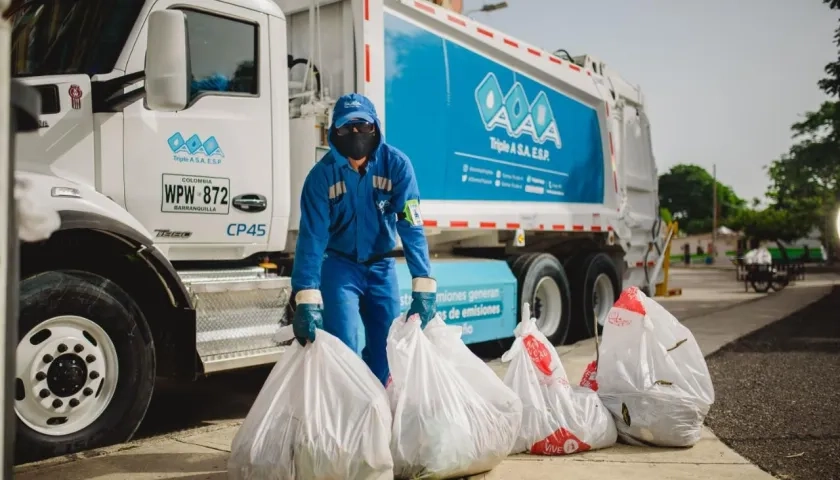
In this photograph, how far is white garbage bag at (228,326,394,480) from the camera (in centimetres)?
292

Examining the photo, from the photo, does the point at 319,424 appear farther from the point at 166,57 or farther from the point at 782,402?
the point at 782,402

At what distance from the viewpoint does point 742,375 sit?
6.25m

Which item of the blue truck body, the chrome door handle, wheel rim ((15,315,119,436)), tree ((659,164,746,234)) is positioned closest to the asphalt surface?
the blue truck body

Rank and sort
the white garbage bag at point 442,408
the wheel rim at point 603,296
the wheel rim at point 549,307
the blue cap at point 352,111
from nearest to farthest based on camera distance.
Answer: the white garbage bag at point 442,408, the blue cap at point 352,111, the wheel rim at point 549,307, the wheel rim at point 603,296

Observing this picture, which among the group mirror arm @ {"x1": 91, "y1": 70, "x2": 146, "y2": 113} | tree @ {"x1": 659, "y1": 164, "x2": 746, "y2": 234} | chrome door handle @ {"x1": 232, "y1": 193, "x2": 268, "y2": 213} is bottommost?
chrome door handle @ {"x1": 232, "y1": 193, "x2": 268, "y2": 213}

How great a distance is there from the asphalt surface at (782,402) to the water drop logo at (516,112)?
100.0 inches

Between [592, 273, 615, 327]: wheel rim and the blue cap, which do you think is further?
[592, 273, 615, 327]: wheel rim

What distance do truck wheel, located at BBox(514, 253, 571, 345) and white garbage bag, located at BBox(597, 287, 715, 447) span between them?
3.16 m

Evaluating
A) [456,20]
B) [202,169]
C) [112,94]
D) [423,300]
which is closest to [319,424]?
[423,300]

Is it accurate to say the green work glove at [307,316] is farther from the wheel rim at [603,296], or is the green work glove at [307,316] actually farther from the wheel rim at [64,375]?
the wheel rim at [603,296]

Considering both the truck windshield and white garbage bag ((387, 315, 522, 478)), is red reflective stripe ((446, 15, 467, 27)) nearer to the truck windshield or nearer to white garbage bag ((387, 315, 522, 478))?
the truck windshield

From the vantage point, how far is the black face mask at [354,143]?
356 centimetres

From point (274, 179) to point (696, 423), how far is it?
2.63 m

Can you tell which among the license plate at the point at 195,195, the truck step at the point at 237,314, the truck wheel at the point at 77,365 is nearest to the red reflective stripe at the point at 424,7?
the license plate at the point at 195,195
